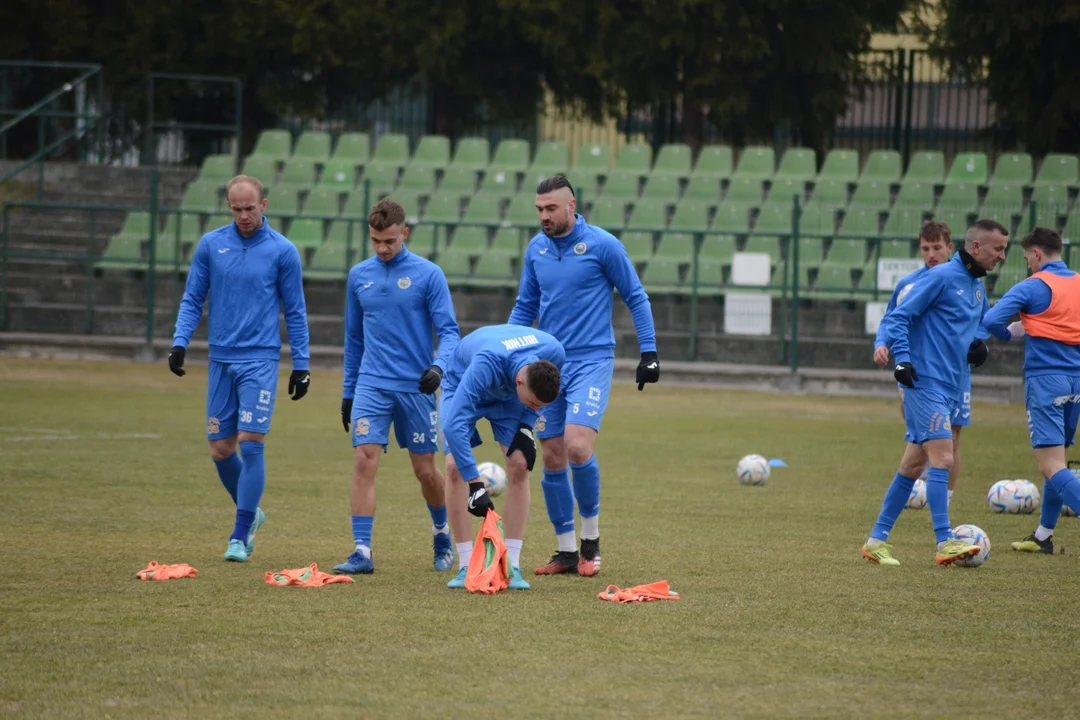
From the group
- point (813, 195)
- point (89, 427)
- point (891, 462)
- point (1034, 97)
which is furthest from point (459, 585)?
point (1034, 97)

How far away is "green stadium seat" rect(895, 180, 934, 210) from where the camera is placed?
23.6 m

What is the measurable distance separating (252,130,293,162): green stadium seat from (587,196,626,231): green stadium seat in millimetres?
6688

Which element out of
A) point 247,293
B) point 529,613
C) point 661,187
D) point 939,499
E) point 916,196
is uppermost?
point 661,187

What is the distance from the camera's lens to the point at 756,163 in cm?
2591

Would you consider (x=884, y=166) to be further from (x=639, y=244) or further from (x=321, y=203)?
(x=321, y=203)

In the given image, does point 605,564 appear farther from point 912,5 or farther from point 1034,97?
point 912,5

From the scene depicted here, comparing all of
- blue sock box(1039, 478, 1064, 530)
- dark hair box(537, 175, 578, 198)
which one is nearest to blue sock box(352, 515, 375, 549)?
dark hair box(537, 175, 578, 198)

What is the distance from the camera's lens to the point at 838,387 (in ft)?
72.2

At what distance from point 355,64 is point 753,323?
419 inches

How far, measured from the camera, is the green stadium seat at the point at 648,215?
81.3ft

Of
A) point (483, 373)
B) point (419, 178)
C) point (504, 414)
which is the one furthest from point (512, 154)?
point (483, 373)

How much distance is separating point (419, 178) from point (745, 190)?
5712mm

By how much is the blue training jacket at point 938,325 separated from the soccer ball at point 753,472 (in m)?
3.94

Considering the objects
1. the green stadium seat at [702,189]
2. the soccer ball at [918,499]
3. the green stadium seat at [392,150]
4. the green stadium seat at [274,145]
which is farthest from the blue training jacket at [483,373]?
the green stadium seat at [274,145]
